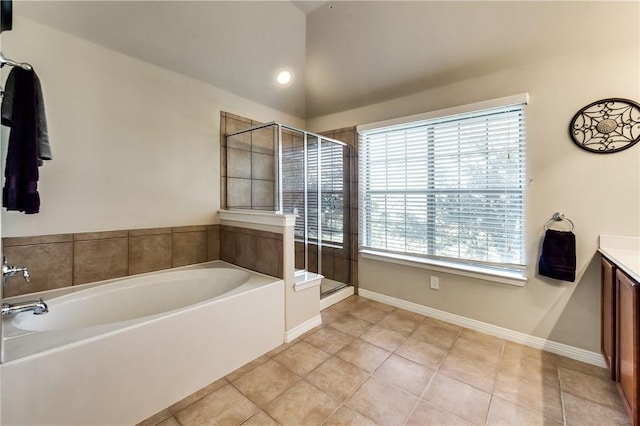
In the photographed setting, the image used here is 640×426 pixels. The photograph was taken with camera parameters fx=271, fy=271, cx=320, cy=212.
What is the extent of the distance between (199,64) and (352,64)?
143 cm

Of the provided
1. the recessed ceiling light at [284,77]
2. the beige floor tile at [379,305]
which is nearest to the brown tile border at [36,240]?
the recessed ceiling light at [284,77]

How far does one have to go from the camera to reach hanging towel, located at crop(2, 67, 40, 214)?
1471 millimetres

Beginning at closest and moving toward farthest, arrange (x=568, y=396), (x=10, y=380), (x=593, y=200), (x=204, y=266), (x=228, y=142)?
(x=10, y=380) → (x=568, y=396) → (x=593, y=200) → (x=204, y=266) → (x=228, y=142)

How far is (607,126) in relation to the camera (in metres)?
1.86

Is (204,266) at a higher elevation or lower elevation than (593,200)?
lower

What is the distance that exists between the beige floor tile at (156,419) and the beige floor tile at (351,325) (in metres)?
1.40

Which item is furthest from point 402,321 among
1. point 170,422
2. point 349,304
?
point 170,422

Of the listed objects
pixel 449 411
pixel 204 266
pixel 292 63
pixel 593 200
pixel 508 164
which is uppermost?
pixel 292 63

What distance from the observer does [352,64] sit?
8.82 ft

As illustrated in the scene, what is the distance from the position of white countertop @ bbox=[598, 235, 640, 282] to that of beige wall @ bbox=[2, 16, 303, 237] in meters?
3.08

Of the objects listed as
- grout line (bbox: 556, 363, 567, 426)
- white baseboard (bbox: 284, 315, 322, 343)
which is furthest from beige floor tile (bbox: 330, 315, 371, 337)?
grout line (bbox: 556, 363, 567, 426)

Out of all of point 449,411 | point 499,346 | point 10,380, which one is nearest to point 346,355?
point 449,411

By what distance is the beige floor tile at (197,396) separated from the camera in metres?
1.53

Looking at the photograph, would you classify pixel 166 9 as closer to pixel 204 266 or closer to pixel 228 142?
pixel 228 142
